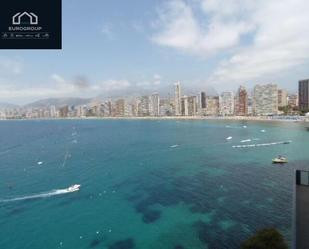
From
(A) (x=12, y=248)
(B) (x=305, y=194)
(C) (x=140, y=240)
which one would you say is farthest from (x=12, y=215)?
(B) (x=305, y=194)

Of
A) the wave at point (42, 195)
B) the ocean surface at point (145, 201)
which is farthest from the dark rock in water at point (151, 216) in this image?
the wave at point (42, 195)

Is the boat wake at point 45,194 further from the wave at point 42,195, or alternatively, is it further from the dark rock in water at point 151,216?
the dark rock in water at point 151,216

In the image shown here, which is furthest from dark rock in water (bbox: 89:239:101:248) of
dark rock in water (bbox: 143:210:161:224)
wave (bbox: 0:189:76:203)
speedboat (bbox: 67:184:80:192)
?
speedboat (bbox: 67:184:80:192)

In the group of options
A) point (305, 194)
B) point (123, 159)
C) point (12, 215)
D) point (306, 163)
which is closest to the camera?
point (305, 194)

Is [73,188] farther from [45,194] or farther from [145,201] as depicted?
[145,201]

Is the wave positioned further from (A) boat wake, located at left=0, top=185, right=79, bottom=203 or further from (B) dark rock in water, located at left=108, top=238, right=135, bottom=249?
(B) dark rock in water, located at left=108, top=238, right=135, bottom=249

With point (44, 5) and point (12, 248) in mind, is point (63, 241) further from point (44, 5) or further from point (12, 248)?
point (44, 5)
